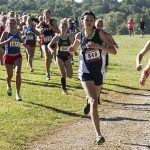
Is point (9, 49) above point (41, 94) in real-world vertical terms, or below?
above

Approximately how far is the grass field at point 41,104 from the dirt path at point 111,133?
0.35m

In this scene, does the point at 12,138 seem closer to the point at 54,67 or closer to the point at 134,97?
the point at 134,97

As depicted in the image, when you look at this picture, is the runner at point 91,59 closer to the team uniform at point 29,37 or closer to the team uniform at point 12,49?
the team uniform at point 12,49

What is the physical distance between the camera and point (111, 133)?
917 centimetres

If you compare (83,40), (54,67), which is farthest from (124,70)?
(83,40)

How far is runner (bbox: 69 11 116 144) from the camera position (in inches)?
320

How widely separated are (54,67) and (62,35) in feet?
28.1

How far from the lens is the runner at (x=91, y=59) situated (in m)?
8.13

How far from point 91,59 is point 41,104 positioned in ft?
12.2

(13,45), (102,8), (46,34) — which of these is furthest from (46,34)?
(102,8)

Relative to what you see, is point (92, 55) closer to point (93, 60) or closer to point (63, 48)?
point (93, 60)

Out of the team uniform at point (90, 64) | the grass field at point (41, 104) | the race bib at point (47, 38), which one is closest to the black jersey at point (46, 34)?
the race bib at point (47, 38)

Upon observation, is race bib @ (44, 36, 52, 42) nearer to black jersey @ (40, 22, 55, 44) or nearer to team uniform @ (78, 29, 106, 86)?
black jersey @ (40, 22, 55, 44)

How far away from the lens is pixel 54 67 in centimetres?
2150
